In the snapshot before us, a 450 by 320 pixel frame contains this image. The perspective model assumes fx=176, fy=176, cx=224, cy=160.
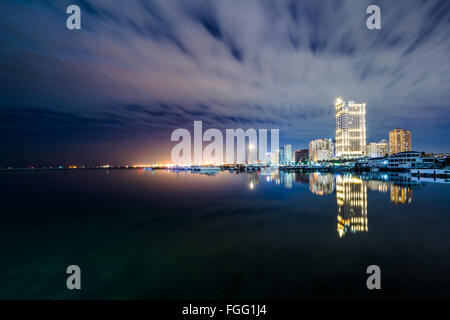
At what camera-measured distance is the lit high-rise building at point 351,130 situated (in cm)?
16412

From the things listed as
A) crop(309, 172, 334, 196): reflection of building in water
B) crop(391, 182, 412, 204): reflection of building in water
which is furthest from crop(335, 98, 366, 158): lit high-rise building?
crop(391, 182, 412, 204): reflection of building in water

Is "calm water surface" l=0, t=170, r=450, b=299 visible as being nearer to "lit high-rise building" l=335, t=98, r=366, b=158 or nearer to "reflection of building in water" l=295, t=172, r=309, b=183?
"reflection of building in water" l=295, t=172, r=309, b=183

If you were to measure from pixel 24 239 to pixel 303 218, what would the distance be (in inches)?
741

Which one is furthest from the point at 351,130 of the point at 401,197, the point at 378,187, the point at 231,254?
the point at 231,254

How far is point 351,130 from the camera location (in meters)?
168

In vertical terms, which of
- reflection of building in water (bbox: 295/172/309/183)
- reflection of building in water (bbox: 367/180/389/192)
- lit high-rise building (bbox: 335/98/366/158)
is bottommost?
reflection of building in water (bbox: 295/172/309/183)

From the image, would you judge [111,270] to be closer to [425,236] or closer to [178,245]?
[178,245]

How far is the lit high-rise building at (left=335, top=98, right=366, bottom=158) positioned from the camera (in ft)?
538

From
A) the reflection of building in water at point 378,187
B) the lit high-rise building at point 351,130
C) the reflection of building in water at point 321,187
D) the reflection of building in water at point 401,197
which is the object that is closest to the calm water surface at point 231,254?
the reflection of building in water at point 401,197

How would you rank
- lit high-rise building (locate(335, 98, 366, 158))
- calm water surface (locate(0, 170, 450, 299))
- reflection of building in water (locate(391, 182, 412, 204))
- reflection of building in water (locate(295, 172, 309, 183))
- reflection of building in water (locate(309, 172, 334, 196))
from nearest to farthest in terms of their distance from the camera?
calm water surface (locate(0, 170, 450, 299))
reflection of building in water (locate(391, 182, 412, 204))
reflection of building in water (locate(309, 172, 334, 196))
reflection of building in water (locate(295, 172, 309, 183))
lit high-rise building (locate(335, 98, 366, 158))

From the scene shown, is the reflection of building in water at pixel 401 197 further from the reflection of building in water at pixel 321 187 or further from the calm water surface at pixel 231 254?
the reflection of building in water at pixel 321 187

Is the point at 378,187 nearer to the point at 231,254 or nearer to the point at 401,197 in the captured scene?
the point at 401,197
